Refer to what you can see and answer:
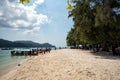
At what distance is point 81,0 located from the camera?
3922cm

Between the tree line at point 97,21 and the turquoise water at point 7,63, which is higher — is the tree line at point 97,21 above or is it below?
above

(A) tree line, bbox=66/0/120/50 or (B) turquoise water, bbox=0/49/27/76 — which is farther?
(A) tree line, bbox=66/0/120/50

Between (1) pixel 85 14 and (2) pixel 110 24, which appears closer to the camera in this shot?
(2) pixel 110 24

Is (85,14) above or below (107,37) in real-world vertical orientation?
above

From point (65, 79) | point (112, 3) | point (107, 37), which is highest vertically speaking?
point (112, 3)

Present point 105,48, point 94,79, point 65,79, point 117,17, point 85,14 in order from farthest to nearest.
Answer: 1. point 105,48
2. point 85,14
3. point 117,17
4. point 65,79
5. point 94,79

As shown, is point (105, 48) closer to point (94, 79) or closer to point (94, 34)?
point (94, 34)

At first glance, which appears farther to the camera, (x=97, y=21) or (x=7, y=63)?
(x=7, y=63)

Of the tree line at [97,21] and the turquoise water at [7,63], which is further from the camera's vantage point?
the tree line at [97,21]

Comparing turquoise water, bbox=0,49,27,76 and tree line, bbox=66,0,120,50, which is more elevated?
tree line, bbox=66,0,120,50

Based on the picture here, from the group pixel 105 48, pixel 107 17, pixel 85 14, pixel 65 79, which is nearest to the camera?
pixel 65 79

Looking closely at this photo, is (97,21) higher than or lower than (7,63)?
higher

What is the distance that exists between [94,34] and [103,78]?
91.8ft

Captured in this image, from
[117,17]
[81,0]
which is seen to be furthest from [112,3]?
[81,0]
